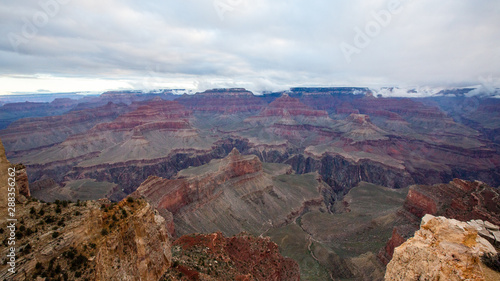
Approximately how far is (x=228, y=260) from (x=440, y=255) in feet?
78.1

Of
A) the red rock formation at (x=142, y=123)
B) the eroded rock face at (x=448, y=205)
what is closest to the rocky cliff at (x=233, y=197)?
the eroded rock face at (x=448, y=205)

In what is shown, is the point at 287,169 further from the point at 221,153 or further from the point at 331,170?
the point at 221,153

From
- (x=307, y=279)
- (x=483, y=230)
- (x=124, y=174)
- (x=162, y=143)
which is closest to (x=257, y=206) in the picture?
(x=307, y=279)

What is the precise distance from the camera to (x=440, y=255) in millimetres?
13953

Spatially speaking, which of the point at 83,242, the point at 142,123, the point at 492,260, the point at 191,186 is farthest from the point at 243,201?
the point at 142,123

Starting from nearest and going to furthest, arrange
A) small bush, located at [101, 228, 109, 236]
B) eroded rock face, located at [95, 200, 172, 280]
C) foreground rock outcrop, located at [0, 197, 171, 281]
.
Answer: foreground rock outcrop, located at [0, 197, 171, 281] < eroded rock face, located at [95, 200, 172, 280] < small bush, located at [101, 228, 109, 236]

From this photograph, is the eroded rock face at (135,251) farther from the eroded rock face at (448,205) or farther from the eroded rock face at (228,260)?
the eroded rock face at (448,205)

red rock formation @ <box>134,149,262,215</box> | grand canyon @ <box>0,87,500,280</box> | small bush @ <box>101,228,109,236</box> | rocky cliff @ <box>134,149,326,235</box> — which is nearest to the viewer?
grand canyon @ <box>0,87,500,280</box>

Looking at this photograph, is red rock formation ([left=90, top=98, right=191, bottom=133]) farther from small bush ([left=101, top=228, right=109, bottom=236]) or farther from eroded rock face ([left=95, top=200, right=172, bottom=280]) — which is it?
small bush ([left=101, top=228, right=109, bottom=236])

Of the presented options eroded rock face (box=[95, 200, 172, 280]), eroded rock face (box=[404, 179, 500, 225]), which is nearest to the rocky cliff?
eroded rock face (box=[95, 200, 172, 280])

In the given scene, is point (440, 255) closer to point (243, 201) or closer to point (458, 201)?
point (458, 201)

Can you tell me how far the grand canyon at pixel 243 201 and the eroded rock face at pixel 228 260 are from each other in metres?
0.19

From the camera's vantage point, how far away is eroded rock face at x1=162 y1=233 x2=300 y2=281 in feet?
84.3

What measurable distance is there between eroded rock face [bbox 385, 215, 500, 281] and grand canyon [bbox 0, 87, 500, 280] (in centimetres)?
12
